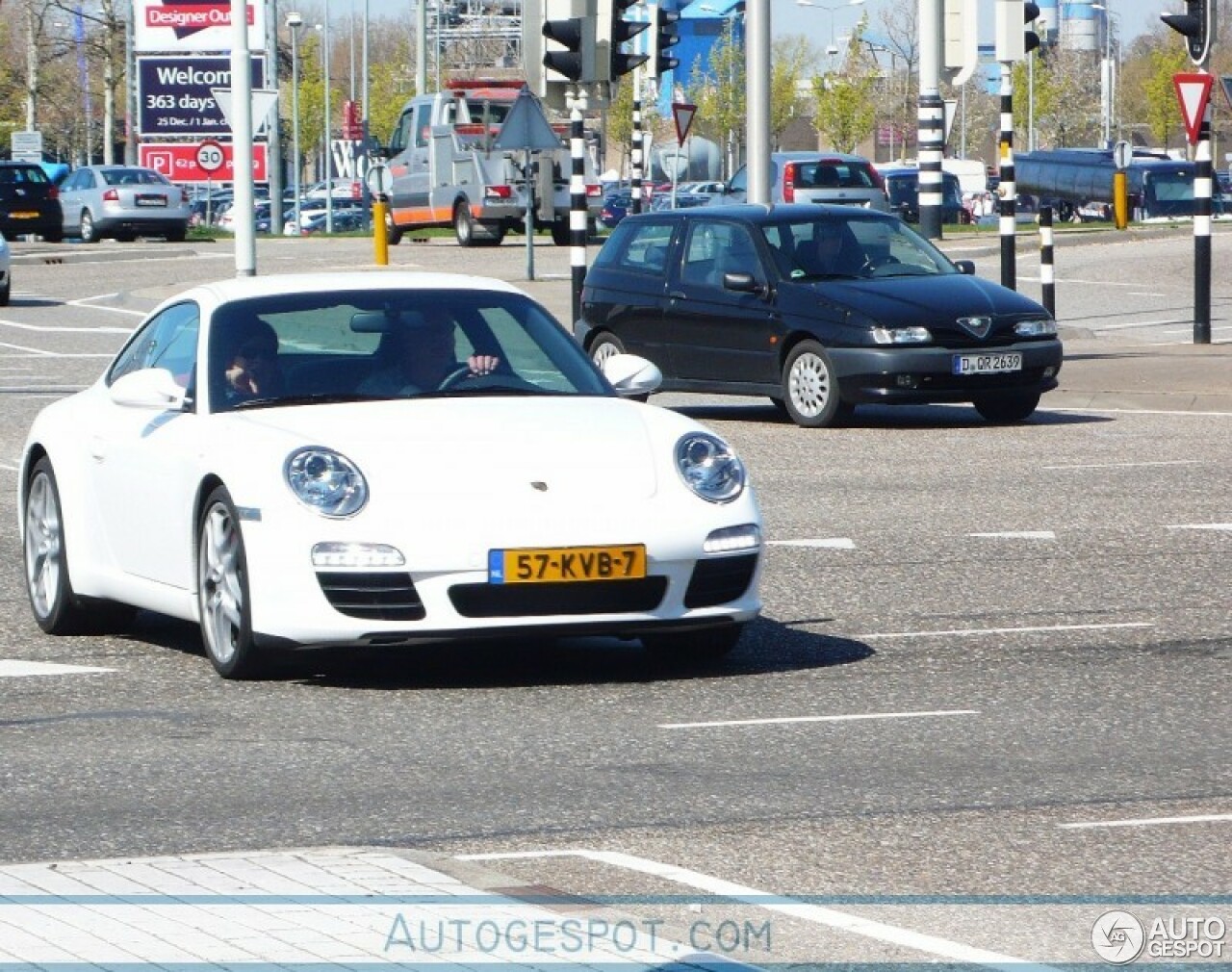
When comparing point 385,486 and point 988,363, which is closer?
point 385,486

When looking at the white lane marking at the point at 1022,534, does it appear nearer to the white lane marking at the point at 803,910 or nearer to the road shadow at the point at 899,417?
the road shadow at the point at 899,417

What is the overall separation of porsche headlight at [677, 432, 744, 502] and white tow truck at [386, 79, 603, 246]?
35655mm

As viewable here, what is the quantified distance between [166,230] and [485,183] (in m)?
9.55

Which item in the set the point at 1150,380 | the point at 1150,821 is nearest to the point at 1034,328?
the point at 1150,380

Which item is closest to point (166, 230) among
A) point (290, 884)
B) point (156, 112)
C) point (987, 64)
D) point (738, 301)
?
point (156, 112)

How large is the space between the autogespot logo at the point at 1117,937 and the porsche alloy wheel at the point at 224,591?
12.6 ft

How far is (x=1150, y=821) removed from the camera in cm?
611

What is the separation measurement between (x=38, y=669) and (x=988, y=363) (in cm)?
1003

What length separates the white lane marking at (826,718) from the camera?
24.8 ft

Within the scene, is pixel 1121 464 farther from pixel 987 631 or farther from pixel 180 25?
pixel 180 25

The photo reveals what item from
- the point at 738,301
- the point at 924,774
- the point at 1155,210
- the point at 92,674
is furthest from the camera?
the point at 1155,210

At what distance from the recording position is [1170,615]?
31.7ft

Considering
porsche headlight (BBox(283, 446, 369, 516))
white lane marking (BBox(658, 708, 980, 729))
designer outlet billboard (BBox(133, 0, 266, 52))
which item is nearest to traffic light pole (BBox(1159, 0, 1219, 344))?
porsche headlight (BBox(283, 446, 369, 516))

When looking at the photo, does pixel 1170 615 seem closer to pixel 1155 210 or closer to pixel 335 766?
pixel 335 766
